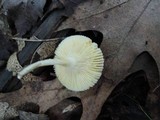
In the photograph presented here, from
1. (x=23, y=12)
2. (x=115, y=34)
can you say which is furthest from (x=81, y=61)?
(x=23, y=12)

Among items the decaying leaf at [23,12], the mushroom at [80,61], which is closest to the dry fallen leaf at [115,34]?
the mushroom at [80,61]

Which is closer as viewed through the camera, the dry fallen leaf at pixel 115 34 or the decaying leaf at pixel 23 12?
the dry fallen leaf at pixel 115 34

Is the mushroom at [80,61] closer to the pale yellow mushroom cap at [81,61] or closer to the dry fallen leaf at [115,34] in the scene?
the pale yellow mushroom cap at [81,61]

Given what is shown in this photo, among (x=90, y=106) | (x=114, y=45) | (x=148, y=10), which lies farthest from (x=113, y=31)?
(x=90, y=106)

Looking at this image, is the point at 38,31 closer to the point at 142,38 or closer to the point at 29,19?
the point at 29,19

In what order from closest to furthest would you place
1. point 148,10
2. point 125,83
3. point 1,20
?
point 148,10
point 125,83
point 1,20

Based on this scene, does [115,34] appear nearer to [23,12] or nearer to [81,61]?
[81,61]

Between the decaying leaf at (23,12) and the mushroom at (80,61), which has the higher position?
the decaying leaf at (23,12)

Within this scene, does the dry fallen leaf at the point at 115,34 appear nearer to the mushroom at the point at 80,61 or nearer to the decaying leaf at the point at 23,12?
the mushroom at the point at 80,61
